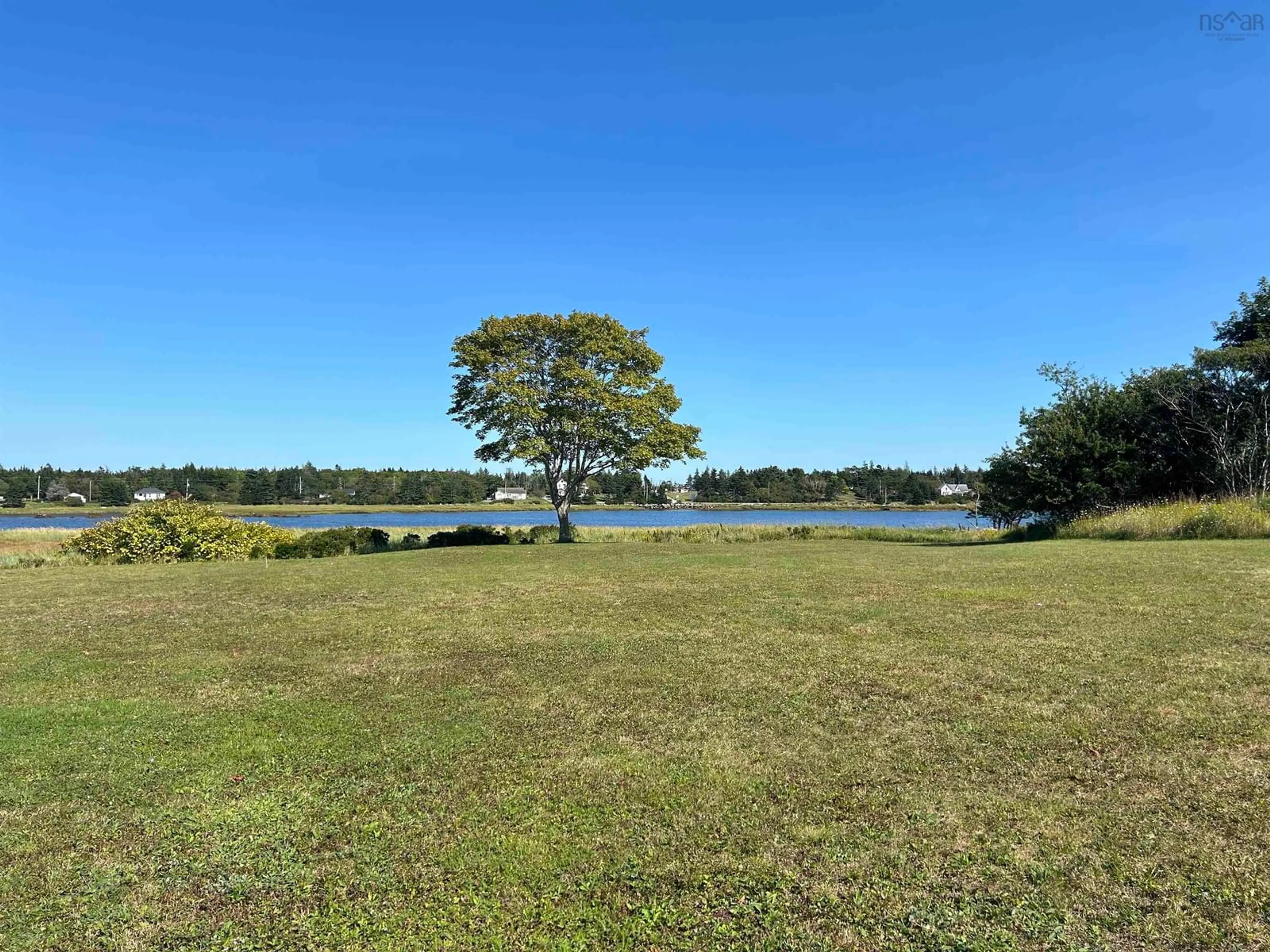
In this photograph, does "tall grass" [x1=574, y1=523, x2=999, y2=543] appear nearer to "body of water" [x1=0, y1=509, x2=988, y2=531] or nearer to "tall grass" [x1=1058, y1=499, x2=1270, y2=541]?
"tall grass" [x1=1058, y1=499, x2=1270, y2=541]

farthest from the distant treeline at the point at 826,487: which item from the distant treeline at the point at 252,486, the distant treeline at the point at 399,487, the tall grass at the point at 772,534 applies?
the tall grass at the point at 772,534

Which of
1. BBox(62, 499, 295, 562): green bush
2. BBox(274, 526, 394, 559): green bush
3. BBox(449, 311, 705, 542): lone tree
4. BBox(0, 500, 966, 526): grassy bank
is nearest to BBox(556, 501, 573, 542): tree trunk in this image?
BBox(449, 311, 705, 542): lone tree

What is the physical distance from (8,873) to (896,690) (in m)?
5.16

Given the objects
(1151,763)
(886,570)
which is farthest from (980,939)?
(886,570)

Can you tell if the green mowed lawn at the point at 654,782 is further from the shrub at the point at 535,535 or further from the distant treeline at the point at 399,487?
the distant treeline at the point at 399,487

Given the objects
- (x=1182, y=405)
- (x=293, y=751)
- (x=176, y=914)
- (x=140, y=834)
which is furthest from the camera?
(x=1182, y=405)

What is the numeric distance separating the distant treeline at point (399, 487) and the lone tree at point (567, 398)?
81.4 m

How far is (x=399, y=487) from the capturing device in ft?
384

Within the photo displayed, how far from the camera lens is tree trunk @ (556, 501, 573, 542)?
79.3 feet

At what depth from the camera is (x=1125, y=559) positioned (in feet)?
38.4

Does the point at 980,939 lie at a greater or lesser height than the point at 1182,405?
lesser

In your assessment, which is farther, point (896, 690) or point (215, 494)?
point (215, 494)

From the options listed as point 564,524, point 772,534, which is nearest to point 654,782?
point 564,524

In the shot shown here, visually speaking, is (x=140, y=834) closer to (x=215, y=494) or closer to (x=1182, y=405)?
(x=1182, y=405)
